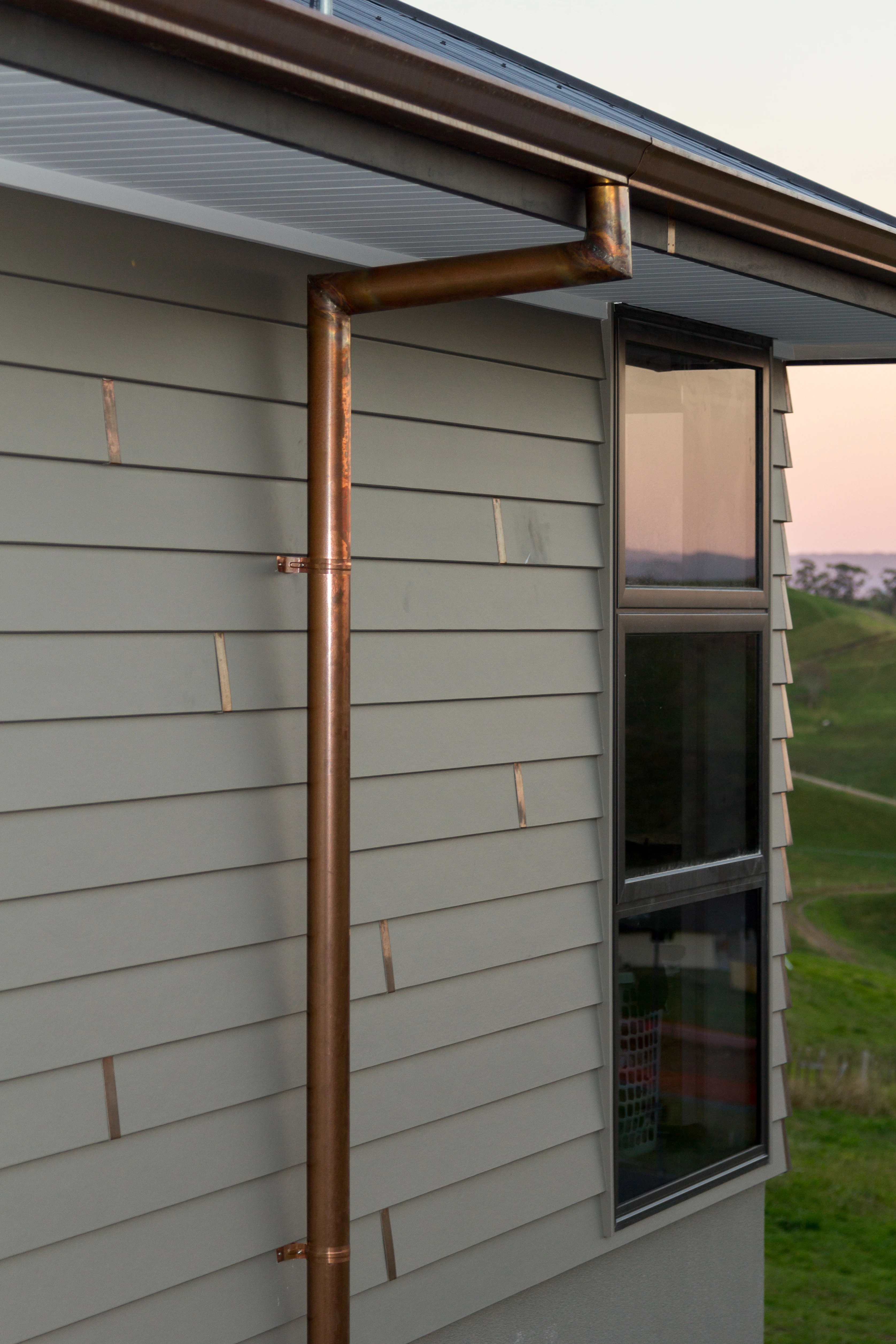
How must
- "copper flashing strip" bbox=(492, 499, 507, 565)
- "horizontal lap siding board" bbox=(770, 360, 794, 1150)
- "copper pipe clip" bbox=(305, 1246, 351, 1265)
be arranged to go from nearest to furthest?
"copper pipe clip" bbox=(305, 1246, 351, 1265), "copper flashing strip" bbox=(492, 499, 507, 565), "horizontal lap siding board" bbox=(770, 360, 794, 1150)

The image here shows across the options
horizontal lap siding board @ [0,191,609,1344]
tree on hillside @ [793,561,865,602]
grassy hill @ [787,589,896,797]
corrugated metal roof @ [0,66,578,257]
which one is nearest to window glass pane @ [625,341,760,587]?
horizontal lap siding board @ [0,191,609,1344]

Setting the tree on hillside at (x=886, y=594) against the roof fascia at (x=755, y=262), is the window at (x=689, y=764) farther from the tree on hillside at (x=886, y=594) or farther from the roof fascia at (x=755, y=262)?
the tree on hillside at (x=886, y=594)

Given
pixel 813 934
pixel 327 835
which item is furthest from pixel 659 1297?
pixel 813 934

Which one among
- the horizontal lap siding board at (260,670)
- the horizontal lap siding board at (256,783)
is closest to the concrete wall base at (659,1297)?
the horizontal lap siding board at (256,783)

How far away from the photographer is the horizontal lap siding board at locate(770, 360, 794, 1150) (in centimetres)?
377

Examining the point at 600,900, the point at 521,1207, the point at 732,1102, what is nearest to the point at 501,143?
the point at 600,900

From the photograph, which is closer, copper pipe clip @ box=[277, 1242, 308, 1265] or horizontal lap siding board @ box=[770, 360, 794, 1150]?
copper pipe clip @ box=[277, 1242, 308, 1265]

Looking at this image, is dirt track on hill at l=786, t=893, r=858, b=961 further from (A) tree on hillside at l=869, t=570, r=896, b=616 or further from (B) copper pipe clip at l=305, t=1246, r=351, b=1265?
(B) copper pipe clip at l=305, t=1246, r=351, b=1265

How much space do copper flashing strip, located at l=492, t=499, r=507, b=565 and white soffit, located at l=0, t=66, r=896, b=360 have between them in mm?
550

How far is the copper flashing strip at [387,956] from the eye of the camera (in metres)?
2.65

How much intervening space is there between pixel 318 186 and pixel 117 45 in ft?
1.80

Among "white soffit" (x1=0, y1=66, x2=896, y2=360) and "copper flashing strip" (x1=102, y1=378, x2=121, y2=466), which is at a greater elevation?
"white soffit" (x1=0, y1=66, x2=896, y2=360)

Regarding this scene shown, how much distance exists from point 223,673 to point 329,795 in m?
0.31

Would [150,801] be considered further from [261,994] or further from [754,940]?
[754,940]
